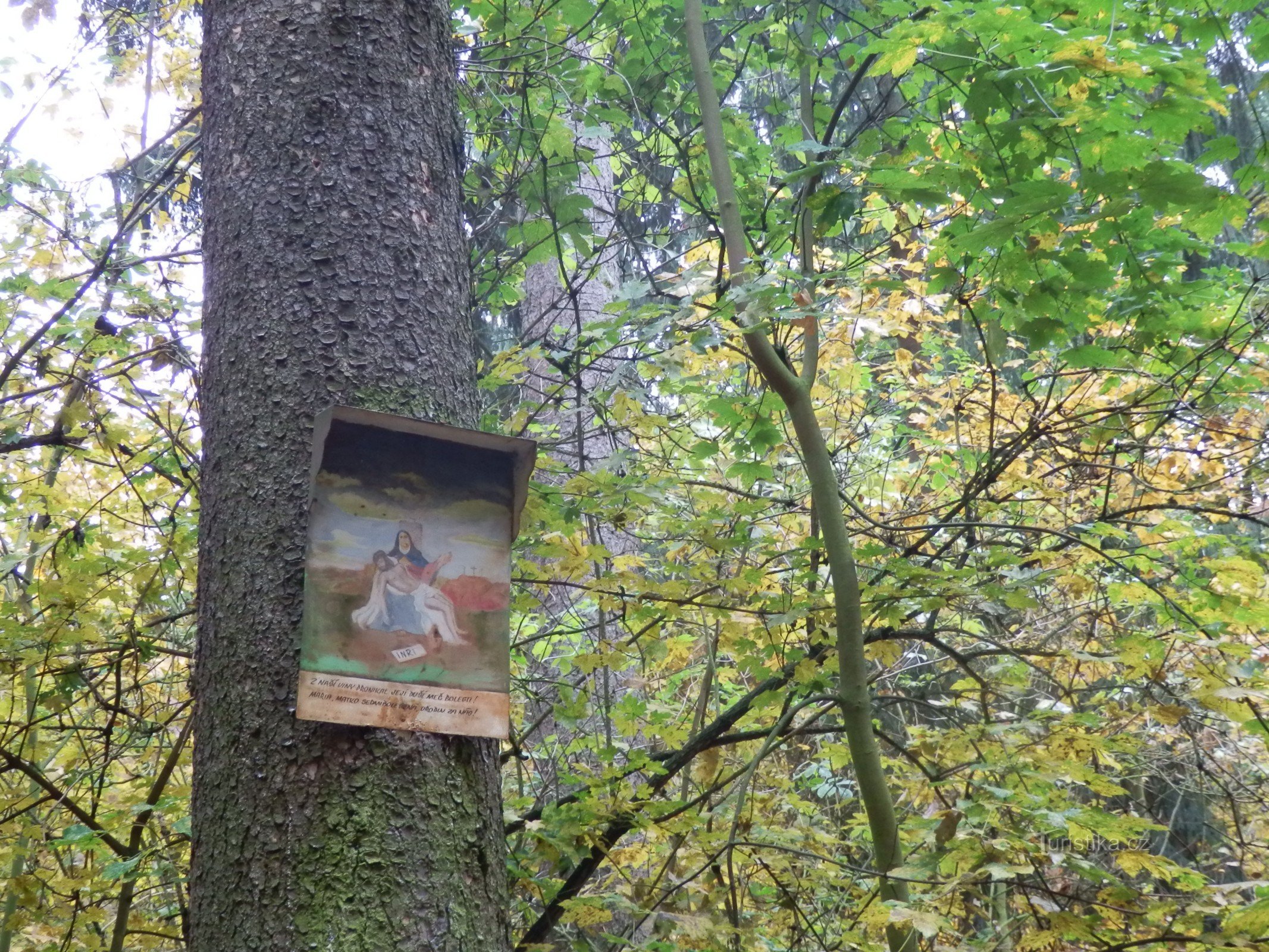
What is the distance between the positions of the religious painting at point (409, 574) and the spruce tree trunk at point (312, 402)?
5 cm

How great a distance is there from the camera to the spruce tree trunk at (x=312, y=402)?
1.28 m

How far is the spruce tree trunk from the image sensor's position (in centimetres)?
128

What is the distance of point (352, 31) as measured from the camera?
171 centimetres

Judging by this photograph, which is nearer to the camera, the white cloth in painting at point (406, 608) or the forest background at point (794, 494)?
the white cloth in painting at point (406, 608)

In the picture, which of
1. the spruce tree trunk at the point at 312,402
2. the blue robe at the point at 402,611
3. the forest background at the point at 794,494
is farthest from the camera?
the forest background at the point at 794,494

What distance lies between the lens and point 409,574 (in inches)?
55.9

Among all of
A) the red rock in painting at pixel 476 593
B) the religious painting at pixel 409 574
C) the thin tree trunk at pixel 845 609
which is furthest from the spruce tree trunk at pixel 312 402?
the thin tree trunk at pixel 845 609

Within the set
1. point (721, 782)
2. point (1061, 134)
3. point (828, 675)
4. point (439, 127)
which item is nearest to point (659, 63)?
point (1061, 134)

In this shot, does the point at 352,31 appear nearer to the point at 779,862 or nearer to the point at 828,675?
the point at 828,675

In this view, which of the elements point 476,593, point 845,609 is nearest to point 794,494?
point 845,609

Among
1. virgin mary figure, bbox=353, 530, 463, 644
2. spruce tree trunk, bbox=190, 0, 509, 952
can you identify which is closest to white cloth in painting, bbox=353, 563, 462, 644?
virgin mary figure, bbox=353, 530, 463, 644

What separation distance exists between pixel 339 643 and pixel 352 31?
1.12m

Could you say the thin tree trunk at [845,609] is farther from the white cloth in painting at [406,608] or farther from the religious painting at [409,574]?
the white cloth in painting at [406,608]

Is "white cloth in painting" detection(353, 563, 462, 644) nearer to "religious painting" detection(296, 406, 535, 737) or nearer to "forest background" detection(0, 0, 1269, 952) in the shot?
"religious painting" detection(296, 406, 535, 737)
